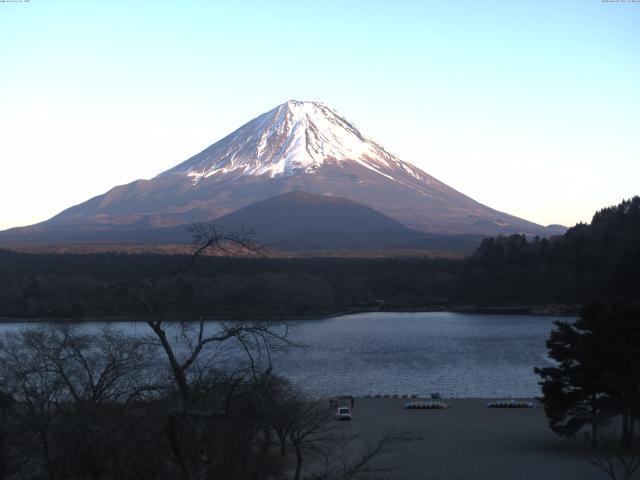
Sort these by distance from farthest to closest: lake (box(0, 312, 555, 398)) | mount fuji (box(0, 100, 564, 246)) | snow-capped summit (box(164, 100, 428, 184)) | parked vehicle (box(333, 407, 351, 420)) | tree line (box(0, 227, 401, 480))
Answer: snow-capped summit (box(164, 100, 428, 184)), mount fuji (box(0, 100, 564, 246)), lake (box(0, 312, 555, 398)), parked vehicle (box(333, 407, 351, 420)), tree line (box(0, 227, 401, 480))

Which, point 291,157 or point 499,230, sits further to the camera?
point 291,157

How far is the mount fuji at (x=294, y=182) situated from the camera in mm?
117000

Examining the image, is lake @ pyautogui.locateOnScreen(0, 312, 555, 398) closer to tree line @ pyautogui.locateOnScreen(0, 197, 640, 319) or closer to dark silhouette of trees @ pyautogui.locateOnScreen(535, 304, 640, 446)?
tree line @ pyautogui.locateOnScreen(0, 197, 640, 319)

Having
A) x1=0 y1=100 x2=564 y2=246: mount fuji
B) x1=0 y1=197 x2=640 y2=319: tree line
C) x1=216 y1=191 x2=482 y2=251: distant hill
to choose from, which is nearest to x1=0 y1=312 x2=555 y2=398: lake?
x1=0 y1=197 x2=640 y2=319: tree line

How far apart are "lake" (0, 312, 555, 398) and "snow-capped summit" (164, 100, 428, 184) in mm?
89427

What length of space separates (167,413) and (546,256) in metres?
49.7

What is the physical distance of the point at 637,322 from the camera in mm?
14008

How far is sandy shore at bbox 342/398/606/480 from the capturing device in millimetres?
12656

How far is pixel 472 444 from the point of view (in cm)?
1507

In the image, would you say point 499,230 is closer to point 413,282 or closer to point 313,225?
point 313,225

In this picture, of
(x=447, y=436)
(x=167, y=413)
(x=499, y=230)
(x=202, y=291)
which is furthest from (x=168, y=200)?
(x=167, y=413)

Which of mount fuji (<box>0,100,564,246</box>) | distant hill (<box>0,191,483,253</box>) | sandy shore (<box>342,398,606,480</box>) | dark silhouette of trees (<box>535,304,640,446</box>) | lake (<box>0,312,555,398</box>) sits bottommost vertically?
lake (<box>0,312,555,398</box>)

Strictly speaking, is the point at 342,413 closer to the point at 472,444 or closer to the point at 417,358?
the point at 472,444

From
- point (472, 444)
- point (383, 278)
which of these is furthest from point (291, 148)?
point (472, 444)
